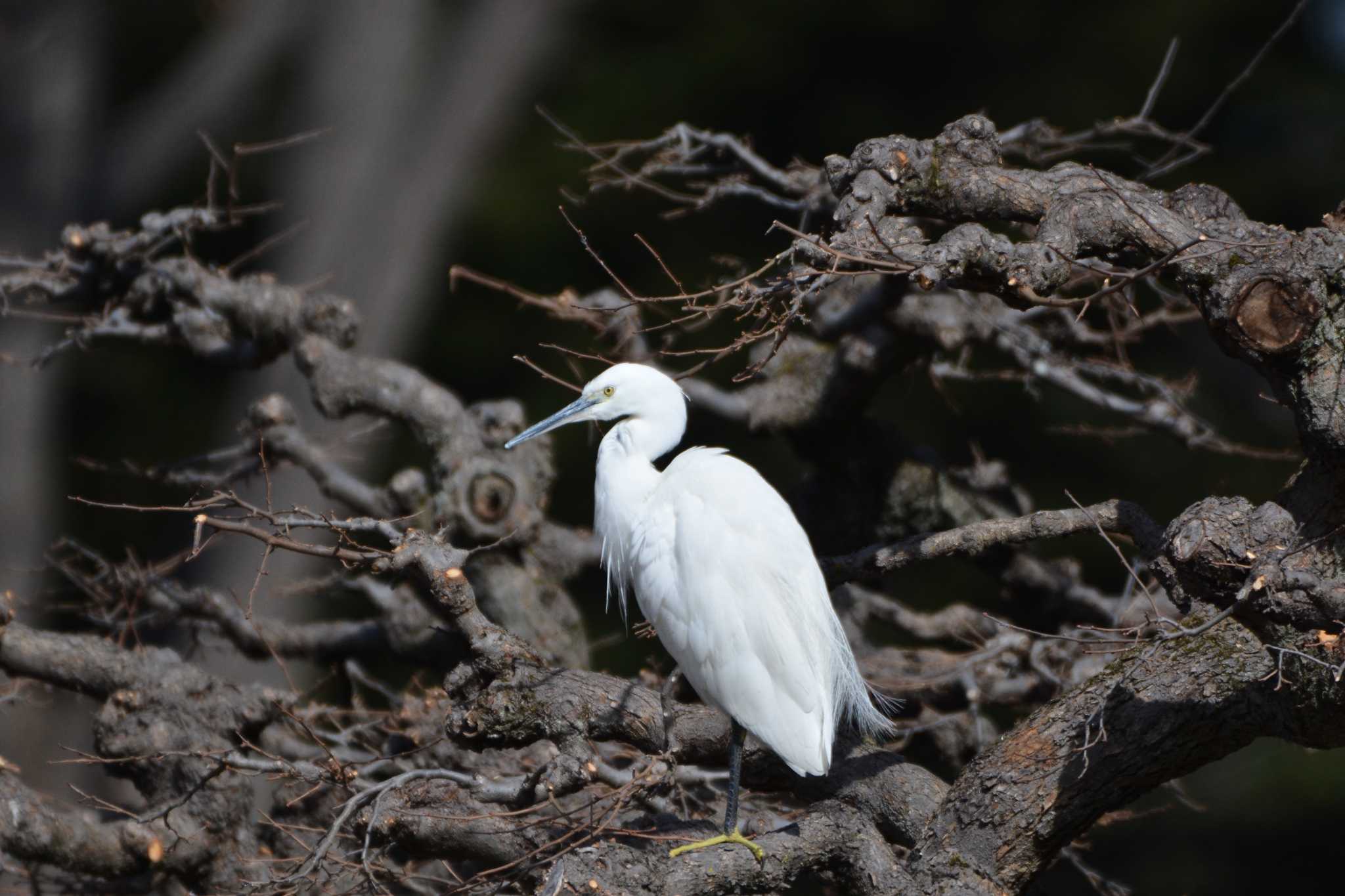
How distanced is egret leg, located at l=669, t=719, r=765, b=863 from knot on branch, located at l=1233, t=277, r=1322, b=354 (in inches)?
42.2

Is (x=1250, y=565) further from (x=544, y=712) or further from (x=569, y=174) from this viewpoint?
(x=569, y=174)

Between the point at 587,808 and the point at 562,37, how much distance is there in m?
5.43

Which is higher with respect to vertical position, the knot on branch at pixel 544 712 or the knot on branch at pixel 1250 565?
the knot on branch at pixel 1250 565

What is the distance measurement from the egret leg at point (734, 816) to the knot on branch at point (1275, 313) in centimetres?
107

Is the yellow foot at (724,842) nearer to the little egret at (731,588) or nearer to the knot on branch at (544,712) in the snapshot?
the little egret at (731,588)

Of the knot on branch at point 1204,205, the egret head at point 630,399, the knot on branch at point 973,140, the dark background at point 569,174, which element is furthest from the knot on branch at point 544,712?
the dark background at point 569,174

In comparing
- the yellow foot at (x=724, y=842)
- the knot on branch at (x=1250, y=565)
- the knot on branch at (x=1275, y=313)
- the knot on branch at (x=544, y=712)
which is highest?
the knot on branch at (x=1275, y=313)

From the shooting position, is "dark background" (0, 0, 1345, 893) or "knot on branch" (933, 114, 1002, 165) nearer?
"knot on branch" (933, 114, 1002, 165)

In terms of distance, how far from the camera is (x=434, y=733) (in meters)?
2.81

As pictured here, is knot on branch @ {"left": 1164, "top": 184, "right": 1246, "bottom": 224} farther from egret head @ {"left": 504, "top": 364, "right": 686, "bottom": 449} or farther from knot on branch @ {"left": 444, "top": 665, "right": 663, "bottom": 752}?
knot on branch @ {"left": 444, "top": 665, "right": 663, "bottom": 752}

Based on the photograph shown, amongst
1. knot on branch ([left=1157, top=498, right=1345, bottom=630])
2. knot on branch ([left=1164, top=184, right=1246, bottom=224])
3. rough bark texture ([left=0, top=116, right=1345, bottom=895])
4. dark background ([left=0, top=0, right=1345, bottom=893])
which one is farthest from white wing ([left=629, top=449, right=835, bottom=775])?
dark background ([left=0, top=0, right=1345, bottom=893])

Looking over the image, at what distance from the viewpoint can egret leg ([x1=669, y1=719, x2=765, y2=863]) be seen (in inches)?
87.7

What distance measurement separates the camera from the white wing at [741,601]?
99.8 inches

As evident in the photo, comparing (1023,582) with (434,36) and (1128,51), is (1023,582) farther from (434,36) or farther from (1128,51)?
(434,36)
